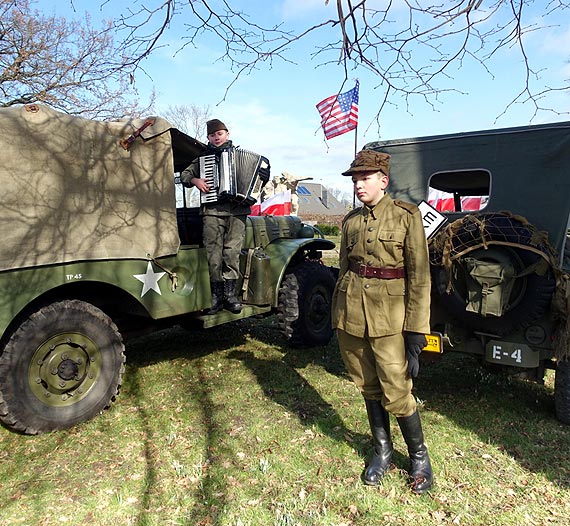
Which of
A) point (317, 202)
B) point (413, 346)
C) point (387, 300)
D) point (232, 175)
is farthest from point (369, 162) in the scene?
point (317, 202)

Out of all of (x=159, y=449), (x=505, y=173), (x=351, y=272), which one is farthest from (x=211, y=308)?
(x=505, y=173)

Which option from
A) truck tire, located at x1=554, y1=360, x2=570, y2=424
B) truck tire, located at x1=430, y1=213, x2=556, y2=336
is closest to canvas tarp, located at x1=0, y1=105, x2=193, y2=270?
truck tire, located at x1=430, y1=213, x2=556, y2=336

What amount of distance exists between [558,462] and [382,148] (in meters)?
3.10

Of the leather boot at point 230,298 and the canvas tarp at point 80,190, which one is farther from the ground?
the canvas tarp at point 80,190

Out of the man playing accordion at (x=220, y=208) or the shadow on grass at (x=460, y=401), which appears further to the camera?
the man playing accordion at (x=220, y=208)

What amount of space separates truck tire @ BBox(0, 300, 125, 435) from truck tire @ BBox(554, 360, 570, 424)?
344 centimetres

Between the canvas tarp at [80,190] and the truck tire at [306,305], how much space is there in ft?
5.44

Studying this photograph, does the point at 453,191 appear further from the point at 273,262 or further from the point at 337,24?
the point at 337,24

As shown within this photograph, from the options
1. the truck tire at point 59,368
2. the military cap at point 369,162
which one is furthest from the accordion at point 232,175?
the military cap at point 369,162

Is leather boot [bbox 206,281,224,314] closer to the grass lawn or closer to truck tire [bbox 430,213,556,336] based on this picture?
the grass lawn

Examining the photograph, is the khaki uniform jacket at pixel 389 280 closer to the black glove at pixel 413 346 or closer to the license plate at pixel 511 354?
the black glove at pixel 413 346

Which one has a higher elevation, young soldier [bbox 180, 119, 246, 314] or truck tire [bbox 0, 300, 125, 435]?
young soldier [bbox 180, 119, 246, 314]

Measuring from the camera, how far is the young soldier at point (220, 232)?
4.84 metres

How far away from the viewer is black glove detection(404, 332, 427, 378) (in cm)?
283
